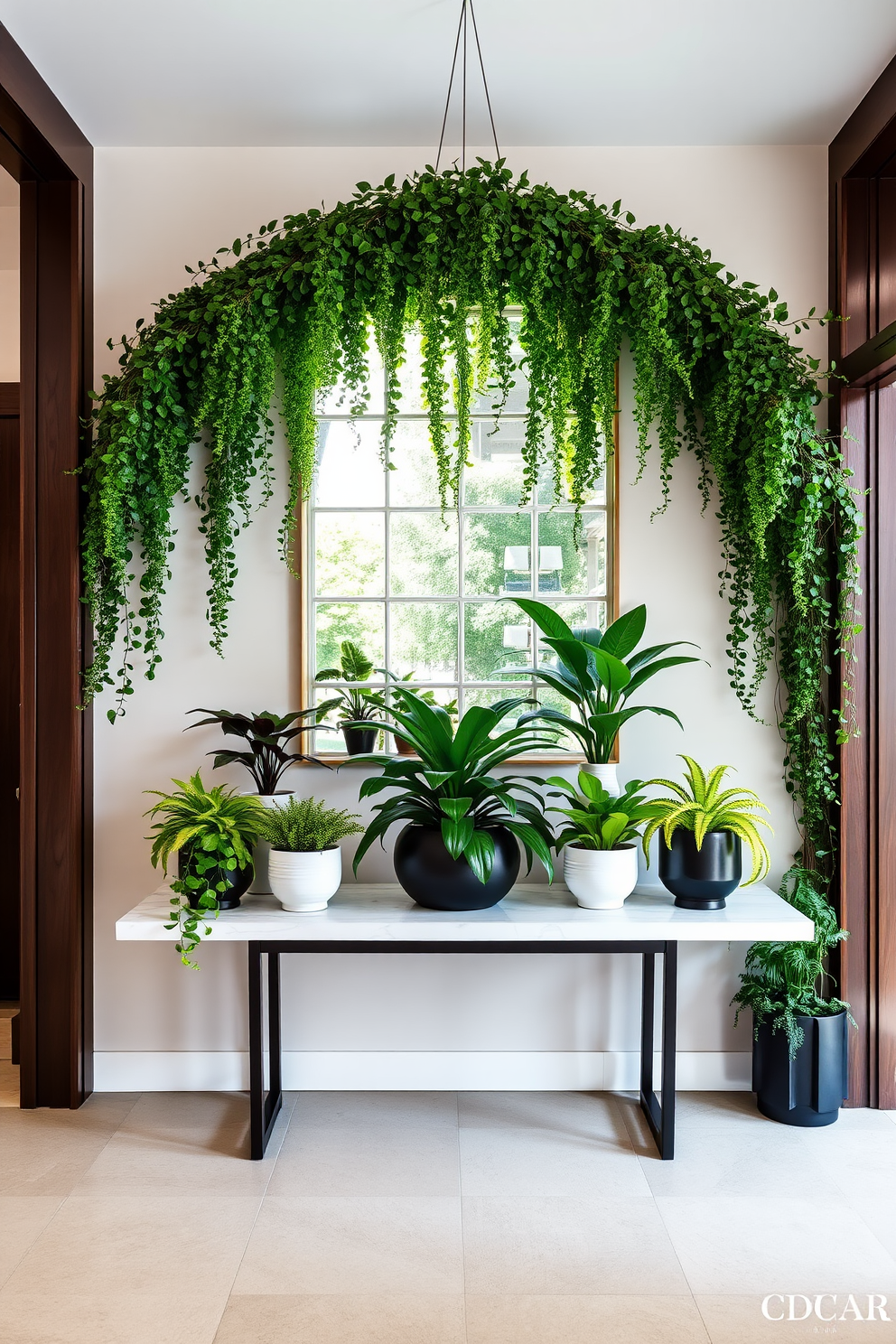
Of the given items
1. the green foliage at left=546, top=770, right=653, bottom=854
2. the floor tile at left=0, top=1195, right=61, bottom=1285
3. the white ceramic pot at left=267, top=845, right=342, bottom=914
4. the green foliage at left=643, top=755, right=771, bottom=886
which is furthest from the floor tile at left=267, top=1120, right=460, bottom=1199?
the green foliage at left=643, top=755, right=771, bottom=886

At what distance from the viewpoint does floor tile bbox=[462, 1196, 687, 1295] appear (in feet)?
6.56

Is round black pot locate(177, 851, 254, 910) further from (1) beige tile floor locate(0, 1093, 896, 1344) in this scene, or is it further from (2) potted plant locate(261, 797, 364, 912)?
(1) beige tile floor locate(0, 1093, 896, 1344)

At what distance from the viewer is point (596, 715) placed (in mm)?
→ 2693

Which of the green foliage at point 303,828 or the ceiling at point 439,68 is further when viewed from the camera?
the green foliage at point 303,828

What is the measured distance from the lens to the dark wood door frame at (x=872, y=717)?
2.81 meters

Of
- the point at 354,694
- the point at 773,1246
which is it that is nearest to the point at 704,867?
the point at 773,1246

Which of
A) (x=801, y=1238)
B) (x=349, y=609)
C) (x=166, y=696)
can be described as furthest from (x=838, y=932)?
(x=166, y=696)

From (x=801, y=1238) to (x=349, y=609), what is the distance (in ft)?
6.73

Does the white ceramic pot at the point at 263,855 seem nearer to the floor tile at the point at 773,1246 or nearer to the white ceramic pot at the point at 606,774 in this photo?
the white ceramic pot at the point at 606,774

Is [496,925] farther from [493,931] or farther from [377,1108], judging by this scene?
[377,1108]

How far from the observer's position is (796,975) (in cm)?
272

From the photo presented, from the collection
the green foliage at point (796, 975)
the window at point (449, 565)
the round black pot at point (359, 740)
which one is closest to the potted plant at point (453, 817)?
the round black pot at point (359, 740)

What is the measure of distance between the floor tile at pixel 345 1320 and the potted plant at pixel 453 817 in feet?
2.97

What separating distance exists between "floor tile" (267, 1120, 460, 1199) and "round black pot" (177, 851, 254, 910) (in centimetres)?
69
